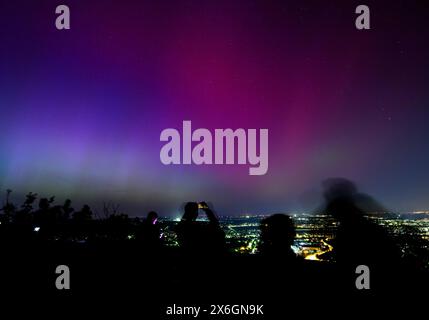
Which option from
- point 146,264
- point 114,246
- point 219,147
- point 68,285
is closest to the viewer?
point 68,285

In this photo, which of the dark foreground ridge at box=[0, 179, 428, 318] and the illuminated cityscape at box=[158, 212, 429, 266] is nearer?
the dark foreground ridge at box=[0, 179, 428, 318]

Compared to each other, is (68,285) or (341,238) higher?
(341,238)

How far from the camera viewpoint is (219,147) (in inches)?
217

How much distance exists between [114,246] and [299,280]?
5660mm

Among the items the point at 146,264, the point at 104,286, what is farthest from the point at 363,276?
the point at 104,286

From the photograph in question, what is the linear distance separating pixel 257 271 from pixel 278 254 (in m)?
1.81

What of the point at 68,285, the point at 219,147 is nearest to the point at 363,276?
the point at 219,147

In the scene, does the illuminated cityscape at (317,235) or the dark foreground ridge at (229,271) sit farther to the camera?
the illuminated cityscape at (317,235)

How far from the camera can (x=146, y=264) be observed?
5891mm

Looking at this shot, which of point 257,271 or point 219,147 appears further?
point 219,147

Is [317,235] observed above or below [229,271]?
above
